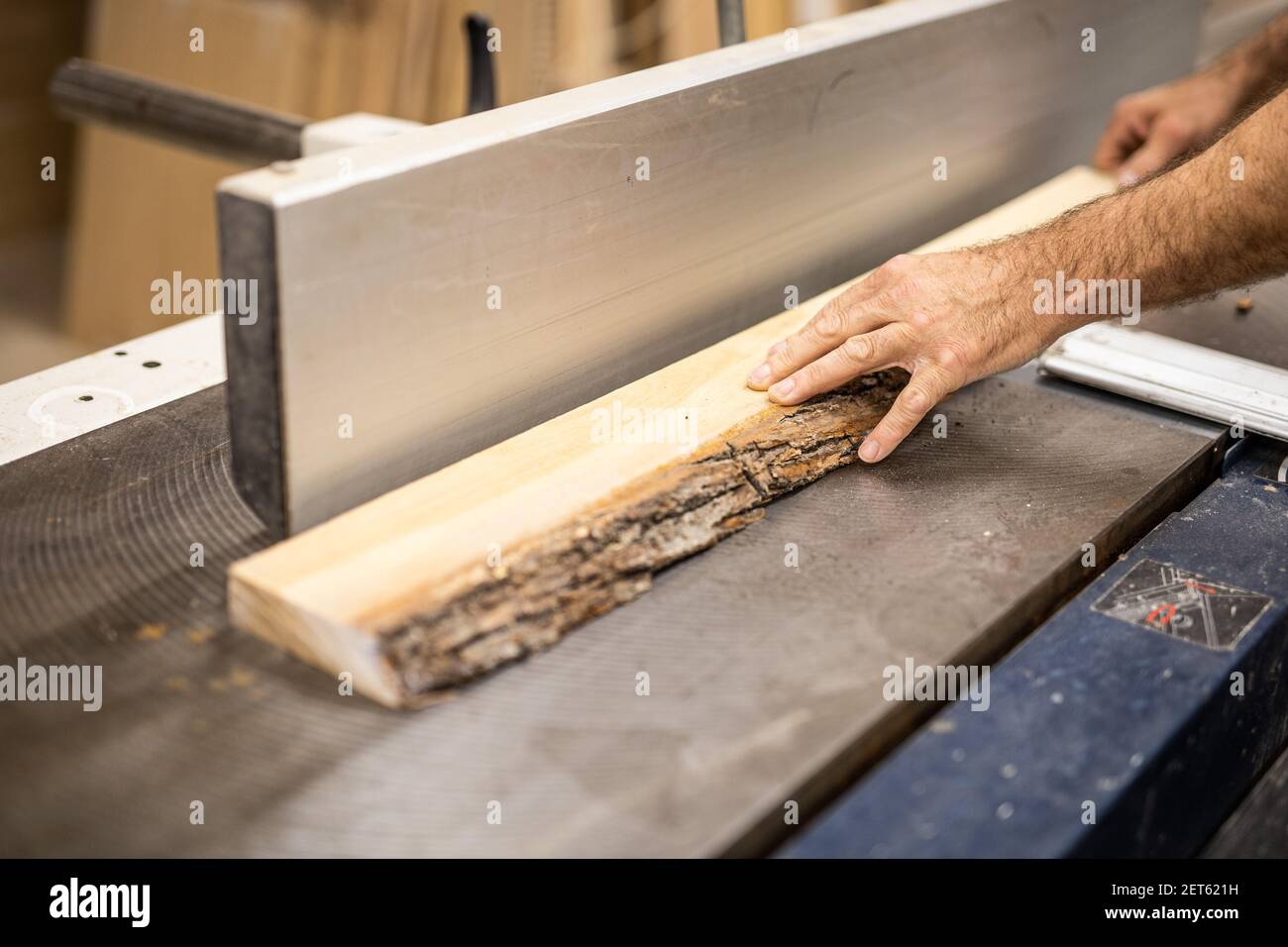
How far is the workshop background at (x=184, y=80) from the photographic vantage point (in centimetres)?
362

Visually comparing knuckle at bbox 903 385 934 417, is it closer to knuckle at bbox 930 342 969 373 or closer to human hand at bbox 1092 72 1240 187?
knuckle at bbox 930 342 969 373

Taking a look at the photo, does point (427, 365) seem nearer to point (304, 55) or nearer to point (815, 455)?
point (815, 455)

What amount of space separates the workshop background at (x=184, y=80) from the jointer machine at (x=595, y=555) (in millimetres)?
2112

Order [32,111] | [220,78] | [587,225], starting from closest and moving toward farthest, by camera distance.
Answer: [587,225]
[220,78]
[32,111]

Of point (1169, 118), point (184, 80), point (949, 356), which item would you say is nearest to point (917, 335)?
point (949, 356)

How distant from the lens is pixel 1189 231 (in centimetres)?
139

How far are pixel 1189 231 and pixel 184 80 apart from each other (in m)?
3.59

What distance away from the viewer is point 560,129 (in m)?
1.28

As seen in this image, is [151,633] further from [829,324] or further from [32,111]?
[32,111]

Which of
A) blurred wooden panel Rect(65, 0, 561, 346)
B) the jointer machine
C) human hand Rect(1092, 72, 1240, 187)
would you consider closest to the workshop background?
blurred wooden panel Rect(65, 0, 561, 346)

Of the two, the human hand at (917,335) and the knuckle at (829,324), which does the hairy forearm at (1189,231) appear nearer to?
the human hand at (917,335)

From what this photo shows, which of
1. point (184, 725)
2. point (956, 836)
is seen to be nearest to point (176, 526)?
point (184, 725)

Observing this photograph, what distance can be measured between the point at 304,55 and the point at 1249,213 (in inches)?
129

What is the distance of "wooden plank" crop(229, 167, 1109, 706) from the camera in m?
1.05
